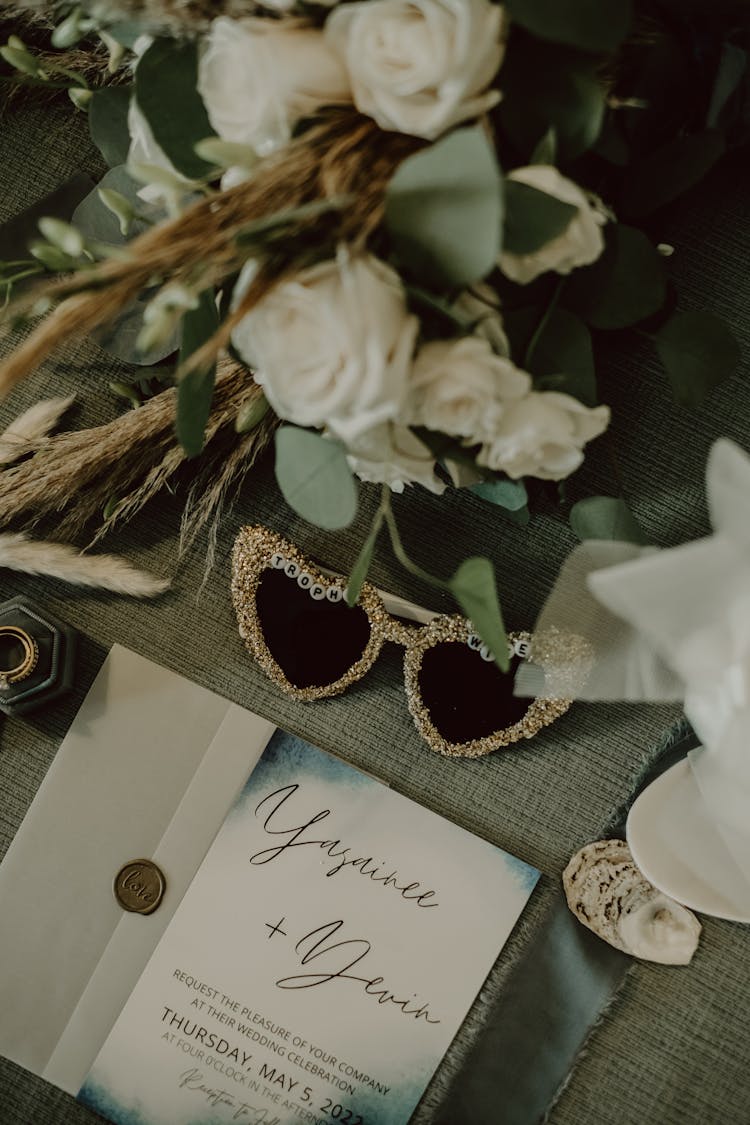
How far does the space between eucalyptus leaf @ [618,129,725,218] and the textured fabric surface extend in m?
0.12

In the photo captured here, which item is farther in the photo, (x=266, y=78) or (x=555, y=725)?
(x=555, y=725)

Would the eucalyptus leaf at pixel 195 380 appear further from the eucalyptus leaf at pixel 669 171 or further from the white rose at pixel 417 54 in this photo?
the eucalyptus leaf at pixel 669 171

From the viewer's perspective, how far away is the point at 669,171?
0.53 meters

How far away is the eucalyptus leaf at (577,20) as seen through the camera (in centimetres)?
39

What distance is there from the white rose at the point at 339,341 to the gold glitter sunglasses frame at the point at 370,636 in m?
0.29

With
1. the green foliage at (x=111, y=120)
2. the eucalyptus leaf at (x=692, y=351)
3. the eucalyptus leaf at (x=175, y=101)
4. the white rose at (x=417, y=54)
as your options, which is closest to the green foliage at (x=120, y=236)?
the green foliage at (x=111, y=120)

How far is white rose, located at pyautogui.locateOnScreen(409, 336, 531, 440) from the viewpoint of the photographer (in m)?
0.40

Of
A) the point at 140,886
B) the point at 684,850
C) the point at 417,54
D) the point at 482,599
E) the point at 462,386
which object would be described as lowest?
the point at 140,886

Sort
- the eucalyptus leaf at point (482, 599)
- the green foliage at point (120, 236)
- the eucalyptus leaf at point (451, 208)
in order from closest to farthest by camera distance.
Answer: the eucalyptus leaf at point (451, 208)
the eucalyptus leaf at point (482, 599)
the green foliage at point (120, 236)

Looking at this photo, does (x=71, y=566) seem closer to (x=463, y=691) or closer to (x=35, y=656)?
(x=35, y=656)

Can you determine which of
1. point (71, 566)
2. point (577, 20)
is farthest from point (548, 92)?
point (71, 566)

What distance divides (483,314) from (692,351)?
202mm

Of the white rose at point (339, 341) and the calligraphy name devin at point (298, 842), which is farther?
the calligraphy name devin at point (298, 842)

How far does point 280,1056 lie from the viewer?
681mm
